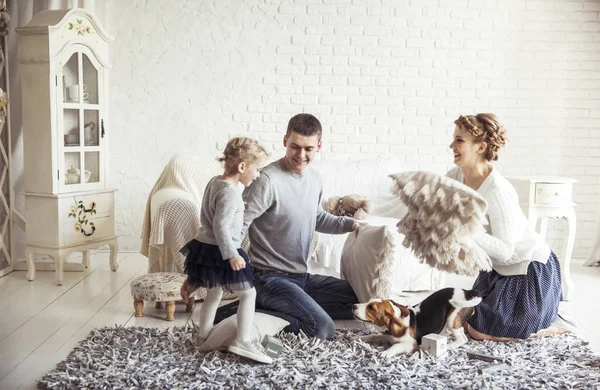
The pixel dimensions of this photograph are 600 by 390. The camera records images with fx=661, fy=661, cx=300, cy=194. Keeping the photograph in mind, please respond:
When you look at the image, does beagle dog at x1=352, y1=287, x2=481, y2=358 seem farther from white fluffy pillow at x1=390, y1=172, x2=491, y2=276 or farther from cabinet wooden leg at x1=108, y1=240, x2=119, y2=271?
cabinet wooden leg at x1=108, y1=240, x2=119, y2=271

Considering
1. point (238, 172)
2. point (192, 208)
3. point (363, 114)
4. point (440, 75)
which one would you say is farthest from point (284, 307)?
point (440, 75)

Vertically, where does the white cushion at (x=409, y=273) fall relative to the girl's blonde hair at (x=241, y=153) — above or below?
below

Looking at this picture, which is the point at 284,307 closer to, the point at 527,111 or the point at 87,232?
the point at 87,232

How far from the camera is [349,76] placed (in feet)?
17.1

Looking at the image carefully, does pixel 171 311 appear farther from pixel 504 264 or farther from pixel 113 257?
pixel 504 264

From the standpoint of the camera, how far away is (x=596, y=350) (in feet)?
9.79

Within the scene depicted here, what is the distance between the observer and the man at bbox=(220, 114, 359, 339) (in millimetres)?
2924

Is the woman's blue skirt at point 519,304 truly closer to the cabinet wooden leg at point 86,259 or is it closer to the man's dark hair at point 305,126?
the man's dark hair at point 305,126

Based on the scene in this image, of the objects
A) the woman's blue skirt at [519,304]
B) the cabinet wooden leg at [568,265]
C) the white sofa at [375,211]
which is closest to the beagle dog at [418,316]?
the woman's blue skirt at [519,304]

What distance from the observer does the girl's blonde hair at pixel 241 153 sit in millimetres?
2645

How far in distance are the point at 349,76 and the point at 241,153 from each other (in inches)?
108

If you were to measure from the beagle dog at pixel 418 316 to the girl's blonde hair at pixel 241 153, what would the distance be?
0.78m

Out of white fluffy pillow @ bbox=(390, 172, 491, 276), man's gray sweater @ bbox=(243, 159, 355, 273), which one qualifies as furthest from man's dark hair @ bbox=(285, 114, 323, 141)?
white fluffy pillow @ bbox=(390, 172, 491, 276)

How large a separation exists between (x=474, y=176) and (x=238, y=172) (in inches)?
43.8
